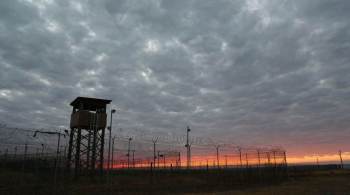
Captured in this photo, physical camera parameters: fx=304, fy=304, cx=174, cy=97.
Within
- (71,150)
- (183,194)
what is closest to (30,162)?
(71,150)

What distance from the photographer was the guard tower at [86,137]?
41750mm

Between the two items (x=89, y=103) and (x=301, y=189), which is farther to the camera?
(x=89, y=103)

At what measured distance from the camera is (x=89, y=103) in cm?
4534

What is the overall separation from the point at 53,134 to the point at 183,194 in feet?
97.8

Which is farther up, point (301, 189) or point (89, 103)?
point (89, 103)

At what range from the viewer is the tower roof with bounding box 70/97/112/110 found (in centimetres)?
4431

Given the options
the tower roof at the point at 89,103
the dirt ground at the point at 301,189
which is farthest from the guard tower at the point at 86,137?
the dirt ground at the point at 301,189

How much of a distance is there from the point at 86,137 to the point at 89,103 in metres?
5.31

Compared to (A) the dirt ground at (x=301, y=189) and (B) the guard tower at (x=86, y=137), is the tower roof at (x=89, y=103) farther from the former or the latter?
(A) the dirt ground at (x=301, y=189)

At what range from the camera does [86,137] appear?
43.0 metres

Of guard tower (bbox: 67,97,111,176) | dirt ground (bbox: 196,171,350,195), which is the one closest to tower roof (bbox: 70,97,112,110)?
guard tower (bbox: 67,97,111,176)

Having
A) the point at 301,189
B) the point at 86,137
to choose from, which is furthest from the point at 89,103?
the point at 301,189

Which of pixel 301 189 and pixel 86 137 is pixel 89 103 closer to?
pixel 86 137

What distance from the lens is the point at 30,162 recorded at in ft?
189
